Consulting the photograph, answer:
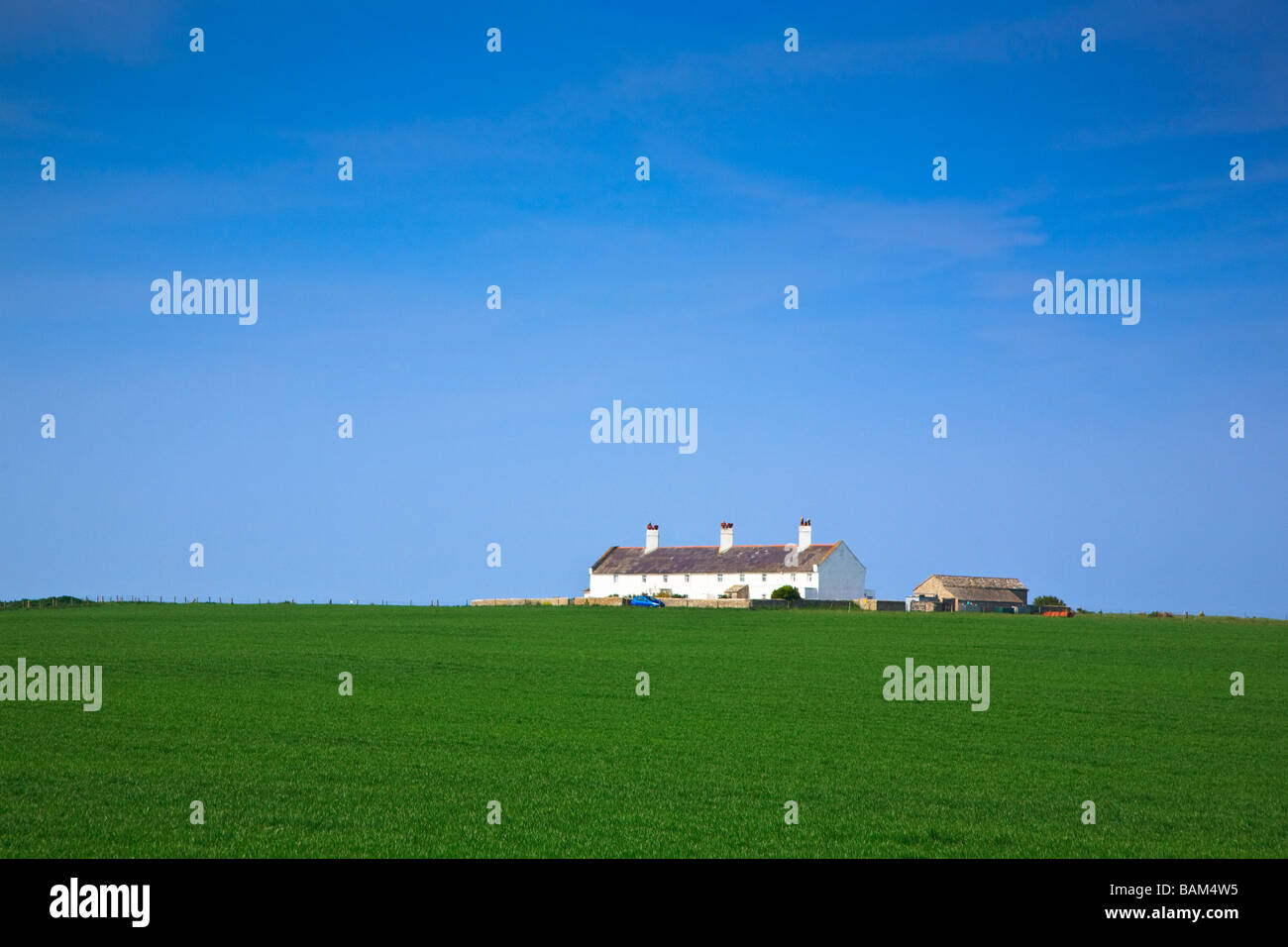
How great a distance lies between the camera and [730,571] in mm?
121312

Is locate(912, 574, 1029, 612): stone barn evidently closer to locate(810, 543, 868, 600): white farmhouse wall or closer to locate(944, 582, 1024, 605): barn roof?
locate(944, 582, 1024, 605): barn roof

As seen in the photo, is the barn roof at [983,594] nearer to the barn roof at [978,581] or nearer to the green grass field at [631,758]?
the barn roof at [978,581]

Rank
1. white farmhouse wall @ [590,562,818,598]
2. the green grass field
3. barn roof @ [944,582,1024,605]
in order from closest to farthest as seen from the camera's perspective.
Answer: the green grass field < white farmhouse wall @ [590,562,818,598] < barn roof @ [944,582,1024,605]

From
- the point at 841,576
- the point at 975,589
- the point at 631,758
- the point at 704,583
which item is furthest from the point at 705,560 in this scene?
the point at 631,758

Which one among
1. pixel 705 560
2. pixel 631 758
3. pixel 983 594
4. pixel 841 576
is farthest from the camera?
pixel 983 594

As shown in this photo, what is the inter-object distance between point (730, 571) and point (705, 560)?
483 centimetres

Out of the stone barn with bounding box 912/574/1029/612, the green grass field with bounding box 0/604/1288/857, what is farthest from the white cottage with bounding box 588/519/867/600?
the green grass field with bounding box 0/604/1288/857

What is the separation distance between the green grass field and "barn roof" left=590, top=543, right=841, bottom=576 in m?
70.6

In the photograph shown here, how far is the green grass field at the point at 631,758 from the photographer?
1546 cm

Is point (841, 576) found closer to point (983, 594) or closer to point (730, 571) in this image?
point (730, 571)

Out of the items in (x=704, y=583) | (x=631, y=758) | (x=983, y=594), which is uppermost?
(x=704, y=583)

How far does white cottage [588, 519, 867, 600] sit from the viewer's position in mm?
117562
